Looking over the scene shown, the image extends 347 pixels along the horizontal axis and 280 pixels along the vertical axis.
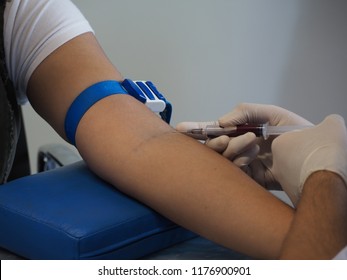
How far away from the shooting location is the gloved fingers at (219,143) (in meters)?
0.95

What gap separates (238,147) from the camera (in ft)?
3.08

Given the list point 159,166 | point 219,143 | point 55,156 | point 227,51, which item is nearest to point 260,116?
point 219,143

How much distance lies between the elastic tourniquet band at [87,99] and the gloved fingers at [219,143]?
0.18 meters

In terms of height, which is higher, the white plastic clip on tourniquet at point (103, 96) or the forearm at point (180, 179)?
the white plastic clip on tourniquet at point (103, 96)

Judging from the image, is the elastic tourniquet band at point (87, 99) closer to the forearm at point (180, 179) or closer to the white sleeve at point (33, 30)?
the forearm at point (180, 179)

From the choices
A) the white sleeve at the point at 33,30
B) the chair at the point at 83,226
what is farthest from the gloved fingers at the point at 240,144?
the white sleeve at the point at 33,30

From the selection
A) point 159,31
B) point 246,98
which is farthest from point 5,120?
point 246,98

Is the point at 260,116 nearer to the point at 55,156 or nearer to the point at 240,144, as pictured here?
the point at 240,144

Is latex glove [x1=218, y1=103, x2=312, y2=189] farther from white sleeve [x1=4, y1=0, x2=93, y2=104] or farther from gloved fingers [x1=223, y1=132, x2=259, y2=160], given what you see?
white sleeve [x1=4, y1=0, x2=93, y2=104]

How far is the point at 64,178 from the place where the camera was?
924 mm

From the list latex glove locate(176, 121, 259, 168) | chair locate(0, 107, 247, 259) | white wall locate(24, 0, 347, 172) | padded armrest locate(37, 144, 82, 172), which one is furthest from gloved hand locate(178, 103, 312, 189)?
white wall locate(24, 0, 347, 172)
